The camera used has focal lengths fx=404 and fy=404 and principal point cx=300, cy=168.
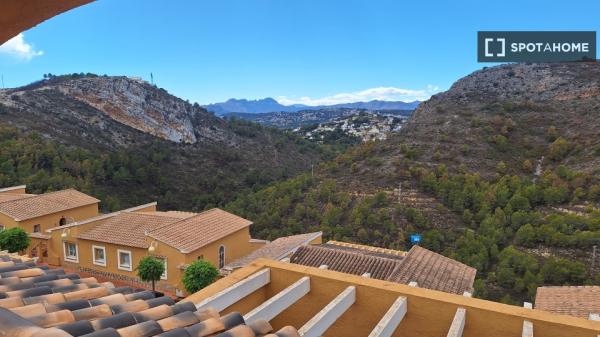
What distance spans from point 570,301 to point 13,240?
17.1 metres

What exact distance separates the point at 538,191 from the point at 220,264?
727 inches

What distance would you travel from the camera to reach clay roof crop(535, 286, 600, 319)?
823 centimetres

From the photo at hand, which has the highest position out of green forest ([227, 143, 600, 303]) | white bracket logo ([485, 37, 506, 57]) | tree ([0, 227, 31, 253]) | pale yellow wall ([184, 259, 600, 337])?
white bracket logo ([485, 37, 506, 57])

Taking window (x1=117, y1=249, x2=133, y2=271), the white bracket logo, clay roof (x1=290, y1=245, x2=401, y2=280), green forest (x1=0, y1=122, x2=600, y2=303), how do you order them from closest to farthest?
clay roof (x1=290, y1=245, x2=401, y2=280)
window (x1=117, y1=249, x2=133, y2=271)
green forest (x1=0, y1=122, x2=600, y2=303)
the white bracket logo

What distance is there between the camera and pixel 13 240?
14422 mm

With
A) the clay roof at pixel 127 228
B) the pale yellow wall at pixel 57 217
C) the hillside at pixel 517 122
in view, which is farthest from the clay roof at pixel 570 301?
the pale yellow wall at pixel 57 217

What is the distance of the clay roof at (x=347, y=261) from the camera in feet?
37.7

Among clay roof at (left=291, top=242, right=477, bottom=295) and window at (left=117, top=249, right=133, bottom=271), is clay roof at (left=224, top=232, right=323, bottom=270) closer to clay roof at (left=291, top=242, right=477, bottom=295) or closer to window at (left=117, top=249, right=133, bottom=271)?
clay roof at (left=291, top=242, right=477, bottom=295)

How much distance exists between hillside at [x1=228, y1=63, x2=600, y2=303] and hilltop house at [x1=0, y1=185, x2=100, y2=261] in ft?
34.6

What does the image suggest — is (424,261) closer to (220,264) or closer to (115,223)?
(220,264)

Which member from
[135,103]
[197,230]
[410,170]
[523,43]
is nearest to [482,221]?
[410,170]

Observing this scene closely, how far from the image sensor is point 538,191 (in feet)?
75.7

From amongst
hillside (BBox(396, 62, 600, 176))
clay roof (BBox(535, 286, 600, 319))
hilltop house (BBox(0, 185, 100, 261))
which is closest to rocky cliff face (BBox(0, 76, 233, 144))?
hillside (BBox(396, 62, 600, 176))

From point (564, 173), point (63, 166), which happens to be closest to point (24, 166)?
point (63, 166)
